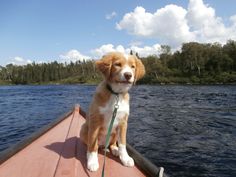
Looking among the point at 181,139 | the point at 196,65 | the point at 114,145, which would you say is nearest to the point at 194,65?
the point at 196,65

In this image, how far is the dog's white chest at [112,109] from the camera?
3977 millimetres

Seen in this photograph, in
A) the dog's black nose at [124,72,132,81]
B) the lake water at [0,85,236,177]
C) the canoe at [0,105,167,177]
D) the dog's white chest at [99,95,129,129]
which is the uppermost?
the dog's black nose at [124,72,132,81]

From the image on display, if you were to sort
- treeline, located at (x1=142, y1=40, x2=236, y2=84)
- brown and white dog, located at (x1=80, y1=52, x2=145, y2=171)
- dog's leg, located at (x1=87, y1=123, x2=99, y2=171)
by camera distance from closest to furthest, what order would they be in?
brown and white dog, located at (x1=80, y1=52, x2=145, y2=171) < dog's leg, located at (x1=87, y1=123, x2=99, y2=171) < treeline, located at (x1=142, y1=40, x2=236, y2=84)

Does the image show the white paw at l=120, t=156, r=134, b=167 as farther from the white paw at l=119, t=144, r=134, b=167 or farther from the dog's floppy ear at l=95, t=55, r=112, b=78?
the dog's floppy ear at l=95, t=55, r=112, b=78

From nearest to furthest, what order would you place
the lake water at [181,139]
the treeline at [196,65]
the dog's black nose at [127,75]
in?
the dog's black nose at [127,75]
the lake water at [181,139]
the treeline at [196,65]

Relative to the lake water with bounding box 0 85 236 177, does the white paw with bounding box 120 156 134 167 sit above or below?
above

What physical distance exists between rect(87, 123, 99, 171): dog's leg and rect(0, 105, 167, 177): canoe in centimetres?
9

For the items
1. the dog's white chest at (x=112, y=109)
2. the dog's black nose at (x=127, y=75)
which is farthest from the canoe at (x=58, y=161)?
the dog's black nose at (x=127, y=75)

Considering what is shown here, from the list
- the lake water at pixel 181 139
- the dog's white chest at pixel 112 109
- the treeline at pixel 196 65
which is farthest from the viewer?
the treeline at pixel 196 65

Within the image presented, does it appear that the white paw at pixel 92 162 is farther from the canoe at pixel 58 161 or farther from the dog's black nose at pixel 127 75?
the dog's black nose at pixel 127 75

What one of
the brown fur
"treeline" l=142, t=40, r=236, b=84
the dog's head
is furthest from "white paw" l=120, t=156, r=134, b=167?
"treeline" l=142, t=40, r=236, b=84

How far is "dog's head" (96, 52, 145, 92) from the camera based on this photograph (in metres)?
3.71

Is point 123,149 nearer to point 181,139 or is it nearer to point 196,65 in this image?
point 181,139

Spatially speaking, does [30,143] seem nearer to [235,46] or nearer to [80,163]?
[80,163]
